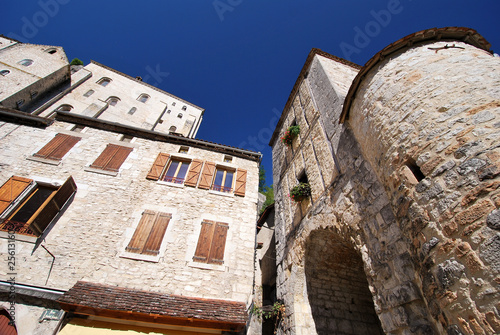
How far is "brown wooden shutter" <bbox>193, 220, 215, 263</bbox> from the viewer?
6.43 m

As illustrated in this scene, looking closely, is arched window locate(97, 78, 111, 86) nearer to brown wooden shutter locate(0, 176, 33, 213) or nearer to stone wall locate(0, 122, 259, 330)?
stone wall locate(0, 122, 259, 330)

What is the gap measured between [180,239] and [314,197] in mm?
4376

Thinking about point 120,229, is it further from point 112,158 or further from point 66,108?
point 66,108

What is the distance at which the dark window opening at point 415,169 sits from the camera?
317 cm

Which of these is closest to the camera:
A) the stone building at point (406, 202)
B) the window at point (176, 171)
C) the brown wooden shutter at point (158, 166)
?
the stone building at point (406, 202)

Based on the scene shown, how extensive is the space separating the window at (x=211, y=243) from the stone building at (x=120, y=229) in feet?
0.11

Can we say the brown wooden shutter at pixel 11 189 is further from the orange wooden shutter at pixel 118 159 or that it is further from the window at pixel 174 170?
the window at pixel 174 170

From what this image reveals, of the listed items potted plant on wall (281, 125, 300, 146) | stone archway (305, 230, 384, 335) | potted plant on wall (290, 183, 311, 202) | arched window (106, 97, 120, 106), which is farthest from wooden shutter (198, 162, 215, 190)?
arched window (106, 97, 120, 106)

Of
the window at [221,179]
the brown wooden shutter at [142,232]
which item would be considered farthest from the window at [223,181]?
the brown wooden shutter at [142,232]

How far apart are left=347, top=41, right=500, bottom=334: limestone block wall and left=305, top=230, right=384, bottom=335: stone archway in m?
2.85

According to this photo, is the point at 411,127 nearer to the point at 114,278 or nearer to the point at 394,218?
the point at 394,218

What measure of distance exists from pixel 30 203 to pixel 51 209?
1.19m

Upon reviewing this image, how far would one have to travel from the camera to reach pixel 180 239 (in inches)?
262

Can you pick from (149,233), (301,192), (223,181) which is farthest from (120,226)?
(301,192)
